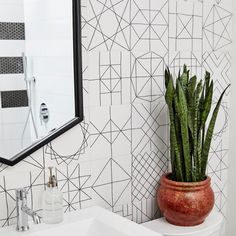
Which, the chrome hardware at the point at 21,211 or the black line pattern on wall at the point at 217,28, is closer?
the chrome hardware at the point at 21,211

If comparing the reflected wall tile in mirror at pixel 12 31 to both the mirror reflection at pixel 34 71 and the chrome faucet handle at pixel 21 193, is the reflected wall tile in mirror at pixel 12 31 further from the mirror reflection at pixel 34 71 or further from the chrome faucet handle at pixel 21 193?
the chrome faucet handle at pixel 21 193

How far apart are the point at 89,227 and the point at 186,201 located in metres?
0.38

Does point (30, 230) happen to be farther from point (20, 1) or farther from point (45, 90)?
point (20, 1)

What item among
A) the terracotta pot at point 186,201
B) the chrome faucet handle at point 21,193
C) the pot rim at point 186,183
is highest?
the chrome faucet handle at point 21,193

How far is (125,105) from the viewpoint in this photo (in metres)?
1.56

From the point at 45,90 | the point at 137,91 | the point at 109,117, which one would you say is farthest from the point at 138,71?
the point at 45,90

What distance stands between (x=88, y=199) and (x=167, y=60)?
63 cm

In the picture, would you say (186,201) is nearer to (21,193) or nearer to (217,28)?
(21,193)

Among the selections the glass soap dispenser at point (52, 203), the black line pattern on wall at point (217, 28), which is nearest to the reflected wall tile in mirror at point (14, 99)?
the glass soap dispenser at point (52, 203)

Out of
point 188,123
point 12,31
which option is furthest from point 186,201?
point 12,31

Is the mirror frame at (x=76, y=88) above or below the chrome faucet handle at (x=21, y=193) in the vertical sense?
above

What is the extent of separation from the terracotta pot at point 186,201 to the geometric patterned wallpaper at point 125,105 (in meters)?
0.15

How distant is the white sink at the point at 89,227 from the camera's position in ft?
4.12

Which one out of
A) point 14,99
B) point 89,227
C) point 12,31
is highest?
point 12,31
